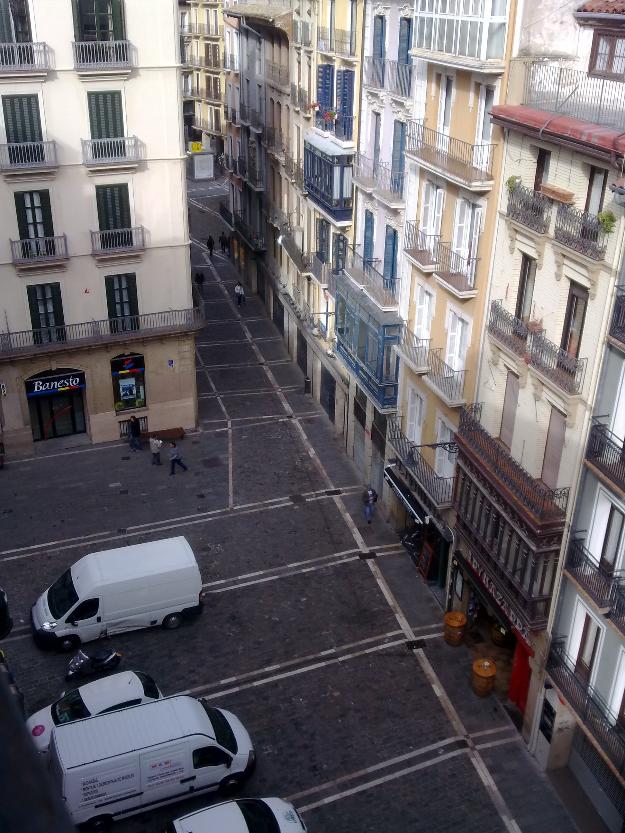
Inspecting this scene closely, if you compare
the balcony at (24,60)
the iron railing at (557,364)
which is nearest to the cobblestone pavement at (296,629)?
the iron railing at (557,364)

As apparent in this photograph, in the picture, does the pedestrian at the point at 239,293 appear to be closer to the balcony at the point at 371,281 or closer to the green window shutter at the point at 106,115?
the balcony at the point at 371,281

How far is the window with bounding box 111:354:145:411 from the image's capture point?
41188mm

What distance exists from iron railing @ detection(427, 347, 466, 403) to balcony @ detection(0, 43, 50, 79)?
67.3 feet

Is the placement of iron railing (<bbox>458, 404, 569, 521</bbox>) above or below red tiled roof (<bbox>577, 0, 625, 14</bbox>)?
below

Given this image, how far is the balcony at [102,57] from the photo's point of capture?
3494 cm

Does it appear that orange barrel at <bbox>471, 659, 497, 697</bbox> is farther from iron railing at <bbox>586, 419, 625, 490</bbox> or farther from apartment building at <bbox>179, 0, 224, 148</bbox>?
apartment building at <bbox>179, 0, 224, 148</bbox>

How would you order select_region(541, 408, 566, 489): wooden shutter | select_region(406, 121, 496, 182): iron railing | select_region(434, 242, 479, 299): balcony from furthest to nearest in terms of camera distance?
select_region(434, 242, 479, 299): balcony, select_region(406, 121, 496, 182): iron railing, select_region(541, 408, 566, 489): wooden shutter

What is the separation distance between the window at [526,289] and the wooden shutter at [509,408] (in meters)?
1.86

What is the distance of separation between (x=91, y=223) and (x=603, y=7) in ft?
80.3

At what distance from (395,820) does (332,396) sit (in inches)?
987

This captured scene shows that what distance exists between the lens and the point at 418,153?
2823 cm

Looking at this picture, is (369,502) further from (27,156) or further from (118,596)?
(27,156)

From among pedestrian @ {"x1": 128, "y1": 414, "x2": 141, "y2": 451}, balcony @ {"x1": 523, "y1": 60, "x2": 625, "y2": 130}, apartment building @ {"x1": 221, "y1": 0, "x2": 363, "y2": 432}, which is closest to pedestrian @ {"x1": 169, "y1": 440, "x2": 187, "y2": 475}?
pedestrian @ {"x1": 128, "y1": 414, "x2": 141, "y2": 451}

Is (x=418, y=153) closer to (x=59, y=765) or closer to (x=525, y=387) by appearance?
(x=525, y=387)
